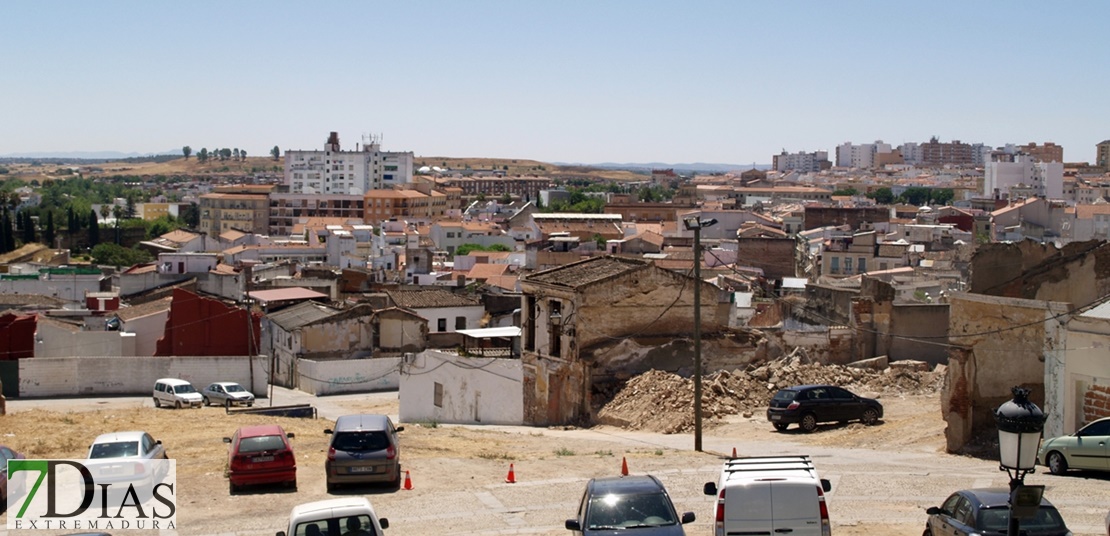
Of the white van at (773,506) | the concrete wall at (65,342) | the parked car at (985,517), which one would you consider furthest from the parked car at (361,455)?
the concrete wall at (65,342)

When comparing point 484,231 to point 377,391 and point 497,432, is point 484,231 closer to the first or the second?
point 377,391

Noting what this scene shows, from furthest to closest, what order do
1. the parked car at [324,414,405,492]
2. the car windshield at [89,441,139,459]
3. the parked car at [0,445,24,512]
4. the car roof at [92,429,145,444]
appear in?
the car roof at [92,429,145,444] < the car windshield at [89,441,139,459] < the parked car at [324,414,405,492] < the parked car at [0,445,24,512]

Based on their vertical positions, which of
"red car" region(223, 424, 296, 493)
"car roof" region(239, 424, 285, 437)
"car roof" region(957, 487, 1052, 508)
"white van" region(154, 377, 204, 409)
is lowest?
"white van" region(154, 377, 204, 409)

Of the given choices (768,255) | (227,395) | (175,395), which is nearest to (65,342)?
(227,395)

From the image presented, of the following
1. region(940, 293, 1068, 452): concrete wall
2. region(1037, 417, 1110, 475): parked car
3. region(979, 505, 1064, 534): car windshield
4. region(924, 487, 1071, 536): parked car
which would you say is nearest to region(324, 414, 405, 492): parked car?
region(924, 487, 1071, 536): parked car

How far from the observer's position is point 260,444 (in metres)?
19.7

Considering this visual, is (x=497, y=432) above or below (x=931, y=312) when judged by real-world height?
below

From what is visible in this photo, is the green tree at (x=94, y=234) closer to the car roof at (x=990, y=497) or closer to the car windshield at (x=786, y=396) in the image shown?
the car windshield at (x=786, y=396)

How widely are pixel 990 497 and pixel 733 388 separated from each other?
1689cm

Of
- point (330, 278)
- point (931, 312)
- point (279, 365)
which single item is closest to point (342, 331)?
point (279, 365)

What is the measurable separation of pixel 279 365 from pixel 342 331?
354cm

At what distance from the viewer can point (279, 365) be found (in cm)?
5256

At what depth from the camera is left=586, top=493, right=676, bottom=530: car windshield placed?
43.9 feet

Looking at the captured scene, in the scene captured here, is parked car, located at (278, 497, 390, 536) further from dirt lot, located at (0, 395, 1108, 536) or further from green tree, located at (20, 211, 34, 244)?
green tree, located at (20, 211, 34, 244)
